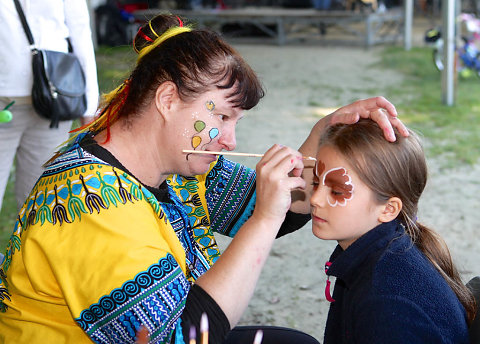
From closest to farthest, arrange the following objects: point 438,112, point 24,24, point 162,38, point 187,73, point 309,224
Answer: point 187,73 < point 162,38 < point 24,24 < point 309,224 < point 438,112

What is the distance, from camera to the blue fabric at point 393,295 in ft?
4.90

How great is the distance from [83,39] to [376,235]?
194cm

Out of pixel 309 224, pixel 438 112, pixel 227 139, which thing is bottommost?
pixel 438 112

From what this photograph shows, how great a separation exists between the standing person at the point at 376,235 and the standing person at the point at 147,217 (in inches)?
4.3

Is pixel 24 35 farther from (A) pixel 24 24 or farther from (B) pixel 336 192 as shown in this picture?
(B) pixel 336 192

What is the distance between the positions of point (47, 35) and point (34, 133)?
0.47 metres

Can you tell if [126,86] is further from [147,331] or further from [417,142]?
[417,142]

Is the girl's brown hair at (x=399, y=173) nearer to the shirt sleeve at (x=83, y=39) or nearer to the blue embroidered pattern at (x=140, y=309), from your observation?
the blue embroidered pattern at (x=140, y=309)

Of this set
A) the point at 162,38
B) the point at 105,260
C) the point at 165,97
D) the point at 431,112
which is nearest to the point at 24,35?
the point at 162,38

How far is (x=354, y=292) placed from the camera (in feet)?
5.46

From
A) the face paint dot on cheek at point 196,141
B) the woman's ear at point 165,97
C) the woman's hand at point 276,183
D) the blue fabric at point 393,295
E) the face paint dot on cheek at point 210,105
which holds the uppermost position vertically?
the woman's ear at point 165,97

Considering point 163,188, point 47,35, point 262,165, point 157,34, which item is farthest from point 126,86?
point 47,35

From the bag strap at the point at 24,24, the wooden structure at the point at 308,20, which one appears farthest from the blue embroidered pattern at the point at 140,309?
the wooden structure at the point at 308,20

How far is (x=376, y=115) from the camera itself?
1787mm
